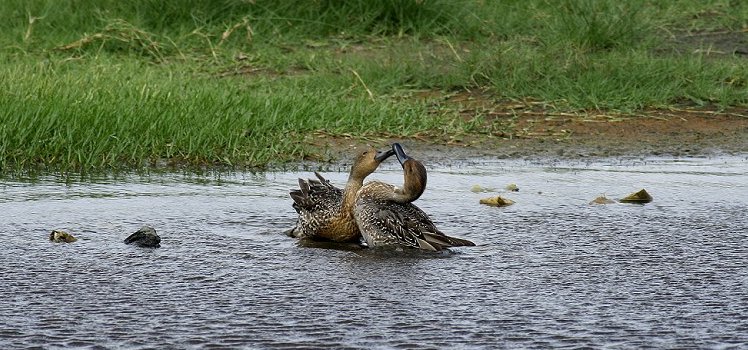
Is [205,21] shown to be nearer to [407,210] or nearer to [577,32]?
[577,32]

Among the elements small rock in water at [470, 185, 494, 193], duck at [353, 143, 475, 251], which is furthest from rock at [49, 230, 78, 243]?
small rock in water at [470, 185, 494, 193]

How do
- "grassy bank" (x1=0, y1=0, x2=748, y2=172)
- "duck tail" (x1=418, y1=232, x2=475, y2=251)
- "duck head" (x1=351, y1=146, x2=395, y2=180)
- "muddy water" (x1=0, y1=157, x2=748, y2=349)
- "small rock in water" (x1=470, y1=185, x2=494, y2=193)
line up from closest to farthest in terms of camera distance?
"muddy water" (x1=0, y1=157, x2=748, y2=349), "duck tail" (x1=418, y1=232, x2=475, y2=251), "duck head" (x1=351, y1=146, x2=395, y2=180), "small rock in water" (x1=470, y1=185, x2=494, y2=193), "grassy bank" (x1=0, y1=0, x2=748, y2=172)

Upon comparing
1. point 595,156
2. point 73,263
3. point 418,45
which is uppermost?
point 418,45

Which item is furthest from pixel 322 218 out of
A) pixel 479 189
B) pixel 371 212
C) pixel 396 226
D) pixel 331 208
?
pixel 479 189

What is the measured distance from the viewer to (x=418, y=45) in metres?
11.0

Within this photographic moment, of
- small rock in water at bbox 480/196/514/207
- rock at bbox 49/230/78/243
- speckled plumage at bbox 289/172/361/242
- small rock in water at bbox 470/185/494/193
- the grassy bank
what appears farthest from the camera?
the grassy bank

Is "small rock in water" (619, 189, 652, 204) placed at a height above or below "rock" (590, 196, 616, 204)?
above

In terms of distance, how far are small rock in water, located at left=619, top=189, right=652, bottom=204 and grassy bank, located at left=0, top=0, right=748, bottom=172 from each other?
186 centimetres

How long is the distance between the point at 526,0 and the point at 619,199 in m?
5.80

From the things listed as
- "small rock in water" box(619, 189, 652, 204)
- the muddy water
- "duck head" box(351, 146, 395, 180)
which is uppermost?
"duck head" box(351, 146, 395, 180)

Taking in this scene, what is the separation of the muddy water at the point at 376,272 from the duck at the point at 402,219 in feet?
0.21

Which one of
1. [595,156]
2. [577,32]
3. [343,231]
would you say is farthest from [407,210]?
[577,32]

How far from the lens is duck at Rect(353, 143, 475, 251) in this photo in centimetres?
560

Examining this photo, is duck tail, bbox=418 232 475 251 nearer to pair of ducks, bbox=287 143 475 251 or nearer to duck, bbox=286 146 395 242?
pair of ducks, bbox=287 143 475 251
